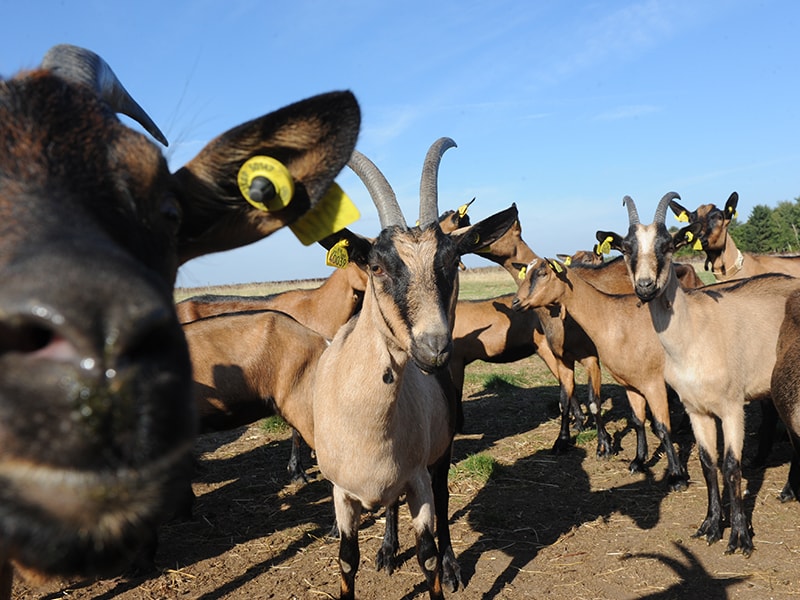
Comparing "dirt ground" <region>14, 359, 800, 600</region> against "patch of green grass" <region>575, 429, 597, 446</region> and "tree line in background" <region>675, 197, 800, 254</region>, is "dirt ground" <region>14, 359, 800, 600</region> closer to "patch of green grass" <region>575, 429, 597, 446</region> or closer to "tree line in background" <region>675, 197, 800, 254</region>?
"patch of green grass" <region>575, 429, 597, 446</region>

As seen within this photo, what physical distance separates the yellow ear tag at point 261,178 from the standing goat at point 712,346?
543 cm

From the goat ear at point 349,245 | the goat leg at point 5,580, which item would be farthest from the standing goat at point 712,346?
the goat leg at point 5,580

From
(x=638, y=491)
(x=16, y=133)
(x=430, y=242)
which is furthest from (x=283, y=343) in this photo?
(x=16, y=133)

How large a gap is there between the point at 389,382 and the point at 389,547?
2223mm

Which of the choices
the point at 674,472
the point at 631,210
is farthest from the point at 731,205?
the point at 674,472

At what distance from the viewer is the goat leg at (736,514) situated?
19.1 feet

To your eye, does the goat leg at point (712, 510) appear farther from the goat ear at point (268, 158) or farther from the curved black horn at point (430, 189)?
the goat ear at point (268, 158)

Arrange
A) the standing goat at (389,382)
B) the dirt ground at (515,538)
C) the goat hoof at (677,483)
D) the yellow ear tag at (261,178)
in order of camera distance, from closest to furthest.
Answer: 1. the yellow ear tag at (261,178)
2. the standing goat at (389,382)
3. the dirt ground at (515,538)
4. the goat hoof at (677,483)

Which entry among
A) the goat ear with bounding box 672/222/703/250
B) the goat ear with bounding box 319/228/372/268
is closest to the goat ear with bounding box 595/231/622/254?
the goat ear with bounding box 672/222/703/250

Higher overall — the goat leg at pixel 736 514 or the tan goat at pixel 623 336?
the tan goat at pixel 623 336

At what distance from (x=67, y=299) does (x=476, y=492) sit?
7.02m

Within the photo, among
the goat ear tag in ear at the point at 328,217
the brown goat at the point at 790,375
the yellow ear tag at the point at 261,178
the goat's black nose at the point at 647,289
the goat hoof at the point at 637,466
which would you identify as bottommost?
the goat hoof at the point at 637,466

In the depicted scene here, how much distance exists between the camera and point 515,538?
638 cm

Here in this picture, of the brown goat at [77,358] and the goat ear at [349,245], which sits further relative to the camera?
the goat ear at [349,245]
